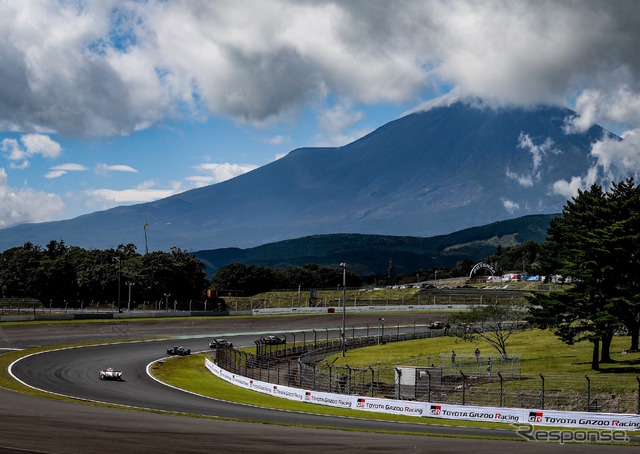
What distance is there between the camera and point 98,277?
15650 cm

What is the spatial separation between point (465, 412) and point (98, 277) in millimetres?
127741

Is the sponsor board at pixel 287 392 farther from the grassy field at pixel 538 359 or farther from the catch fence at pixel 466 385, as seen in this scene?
the grassy field at pixel 538 359

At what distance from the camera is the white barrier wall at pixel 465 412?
38.1 m

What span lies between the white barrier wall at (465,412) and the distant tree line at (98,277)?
4167 inches

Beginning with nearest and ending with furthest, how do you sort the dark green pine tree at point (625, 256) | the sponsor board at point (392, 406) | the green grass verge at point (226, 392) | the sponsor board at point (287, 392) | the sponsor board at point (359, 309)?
the green grass verge at point (226, 392)
the sponsor board at point (392, 406)
the sponsor board at point (287, 392)
the dark green pine tree at point (625, 256)
the sponsor board at point (359, 309)

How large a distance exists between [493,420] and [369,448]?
17137 mm

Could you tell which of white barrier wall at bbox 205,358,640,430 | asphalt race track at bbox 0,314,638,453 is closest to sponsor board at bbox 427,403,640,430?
white barrier wall at bbox 205,358,640,430

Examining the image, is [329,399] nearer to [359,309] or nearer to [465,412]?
[465,412]

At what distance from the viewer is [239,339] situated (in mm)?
96125

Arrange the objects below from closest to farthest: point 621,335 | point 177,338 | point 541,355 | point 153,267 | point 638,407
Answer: point 638,407 < point 541,355 < point 621,335 < point 177,338 < point 153,267

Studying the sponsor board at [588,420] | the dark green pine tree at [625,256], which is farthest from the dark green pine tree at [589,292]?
the sponsor board at [588,420]

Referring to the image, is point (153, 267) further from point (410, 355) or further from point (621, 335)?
point (621, 335)

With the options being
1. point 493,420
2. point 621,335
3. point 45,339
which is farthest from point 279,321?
point 493,420

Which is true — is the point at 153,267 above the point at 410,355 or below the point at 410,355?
above
